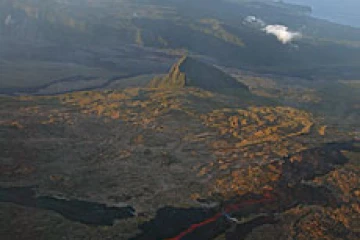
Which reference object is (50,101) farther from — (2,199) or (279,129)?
(2,199)

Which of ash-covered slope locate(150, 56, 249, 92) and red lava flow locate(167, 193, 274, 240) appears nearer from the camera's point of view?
red lava flow locate(167, 193, 274, 240)

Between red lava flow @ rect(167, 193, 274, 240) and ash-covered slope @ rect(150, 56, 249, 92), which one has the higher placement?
red lava flow @ rect(167, 193, 274, 240)

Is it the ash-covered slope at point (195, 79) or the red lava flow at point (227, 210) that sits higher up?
the red lava flow at point (227, 210)

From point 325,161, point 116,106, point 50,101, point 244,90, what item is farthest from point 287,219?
point 244,90

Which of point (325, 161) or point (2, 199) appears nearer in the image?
point (2, 199)

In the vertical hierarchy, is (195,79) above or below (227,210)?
below

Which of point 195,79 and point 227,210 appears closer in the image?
point 227,210

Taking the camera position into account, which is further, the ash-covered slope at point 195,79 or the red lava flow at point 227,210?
the ash-covered slope at point 195,79

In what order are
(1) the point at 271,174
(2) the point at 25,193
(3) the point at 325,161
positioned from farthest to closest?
(3) the point at 325,161 → (1) the point at 271,174 → (2) the point at 25,193
